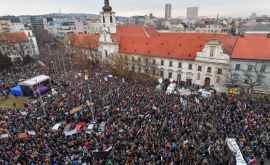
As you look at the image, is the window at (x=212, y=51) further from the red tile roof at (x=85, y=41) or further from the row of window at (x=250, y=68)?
the red tile roof at (x=85, y=41)

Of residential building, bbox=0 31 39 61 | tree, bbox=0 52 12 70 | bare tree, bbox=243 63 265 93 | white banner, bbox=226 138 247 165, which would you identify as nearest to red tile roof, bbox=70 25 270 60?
bare tree, bbox=243 63 265 93

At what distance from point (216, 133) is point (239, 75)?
829 inches

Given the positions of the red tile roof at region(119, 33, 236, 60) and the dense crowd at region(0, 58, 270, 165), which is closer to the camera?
the dense crowd at region(0, 58, 270, 165)

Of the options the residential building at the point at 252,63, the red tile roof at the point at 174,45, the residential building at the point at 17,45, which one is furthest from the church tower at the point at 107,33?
the residential building at the point at 252,63

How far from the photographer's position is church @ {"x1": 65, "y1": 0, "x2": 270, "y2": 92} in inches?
1442

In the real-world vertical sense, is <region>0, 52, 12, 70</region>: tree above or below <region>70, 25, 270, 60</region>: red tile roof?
below

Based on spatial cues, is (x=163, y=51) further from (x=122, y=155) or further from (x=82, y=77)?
(x=122, y=155)

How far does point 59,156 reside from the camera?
1809cm

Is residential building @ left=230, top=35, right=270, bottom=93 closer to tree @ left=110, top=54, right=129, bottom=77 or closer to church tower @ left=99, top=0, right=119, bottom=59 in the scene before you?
tree @ left=110, top=54, right=129, bottom=77

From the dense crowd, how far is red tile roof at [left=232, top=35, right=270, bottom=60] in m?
9.99

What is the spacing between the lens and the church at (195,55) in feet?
120

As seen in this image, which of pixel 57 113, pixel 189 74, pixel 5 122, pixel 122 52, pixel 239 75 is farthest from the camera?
pixel 122 52

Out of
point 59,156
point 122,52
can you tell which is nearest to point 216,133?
A: point 59,156

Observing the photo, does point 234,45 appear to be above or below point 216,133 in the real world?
above
